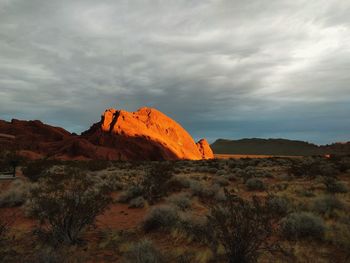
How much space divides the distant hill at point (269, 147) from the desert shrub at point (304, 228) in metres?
145

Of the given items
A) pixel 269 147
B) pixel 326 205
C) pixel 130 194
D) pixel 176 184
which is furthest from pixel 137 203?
pixel 269 147

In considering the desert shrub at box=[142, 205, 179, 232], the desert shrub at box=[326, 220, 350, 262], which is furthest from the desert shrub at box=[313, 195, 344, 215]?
the desert shrub at box=[142, 205, 179, 232]

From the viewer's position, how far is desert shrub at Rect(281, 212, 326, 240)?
819cm

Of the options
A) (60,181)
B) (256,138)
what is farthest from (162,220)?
(256,138)

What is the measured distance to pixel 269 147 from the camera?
556 ft

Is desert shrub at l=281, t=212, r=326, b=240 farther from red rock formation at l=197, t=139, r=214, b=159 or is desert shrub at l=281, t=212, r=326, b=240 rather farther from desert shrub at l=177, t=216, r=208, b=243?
red rock formation at l=197, t=139, r=214, b=159

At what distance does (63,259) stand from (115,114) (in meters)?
74.7

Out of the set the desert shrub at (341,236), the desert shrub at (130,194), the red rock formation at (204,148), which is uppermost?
the red rock formation at (204,148)

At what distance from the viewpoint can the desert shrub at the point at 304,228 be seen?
26.9ft

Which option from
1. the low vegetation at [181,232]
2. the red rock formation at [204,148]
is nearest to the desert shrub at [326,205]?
the low vegetation at [181,232]

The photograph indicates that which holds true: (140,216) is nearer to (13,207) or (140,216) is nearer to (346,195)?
(13,207)

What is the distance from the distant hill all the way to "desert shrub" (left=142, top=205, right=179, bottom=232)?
145m

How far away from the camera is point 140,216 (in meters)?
12.3

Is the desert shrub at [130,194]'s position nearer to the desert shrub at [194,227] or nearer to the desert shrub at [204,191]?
the desert shrub at [204,191]
